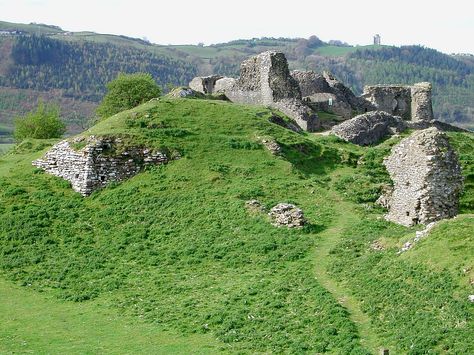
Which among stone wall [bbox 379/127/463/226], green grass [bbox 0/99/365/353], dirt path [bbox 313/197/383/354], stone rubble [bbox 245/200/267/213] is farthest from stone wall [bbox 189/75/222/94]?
stone wall [bbox 379/127/463/226]

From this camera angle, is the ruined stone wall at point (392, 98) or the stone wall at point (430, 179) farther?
the ruined stone wall at point (392, 98)

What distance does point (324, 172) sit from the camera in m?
44.3

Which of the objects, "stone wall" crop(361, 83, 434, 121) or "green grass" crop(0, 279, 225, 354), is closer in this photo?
"green grass" crop(0, 279, 225, 354)

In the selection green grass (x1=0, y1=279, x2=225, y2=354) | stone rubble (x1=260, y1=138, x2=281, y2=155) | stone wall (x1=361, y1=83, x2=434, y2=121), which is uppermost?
stone wall (x1=361, y1=83, x2=434, y2=121)

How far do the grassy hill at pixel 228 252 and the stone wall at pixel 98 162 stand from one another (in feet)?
2.05

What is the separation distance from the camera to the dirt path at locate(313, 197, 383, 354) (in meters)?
24.0

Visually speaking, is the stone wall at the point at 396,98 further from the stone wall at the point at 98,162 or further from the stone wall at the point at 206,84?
the stone wall at the point at 98,162

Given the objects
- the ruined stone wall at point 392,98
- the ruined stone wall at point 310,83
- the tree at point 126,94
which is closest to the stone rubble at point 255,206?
the tree at point 126,94

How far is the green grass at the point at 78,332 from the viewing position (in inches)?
993

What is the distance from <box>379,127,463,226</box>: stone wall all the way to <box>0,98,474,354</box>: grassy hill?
1.23m

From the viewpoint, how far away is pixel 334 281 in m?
29.0

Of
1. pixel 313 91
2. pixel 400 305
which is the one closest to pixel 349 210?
pixel 400 305

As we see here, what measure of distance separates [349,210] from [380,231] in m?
4.72

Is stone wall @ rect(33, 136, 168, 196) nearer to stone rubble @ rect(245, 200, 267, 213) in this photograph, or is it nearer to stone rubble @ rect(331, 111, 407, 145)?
stone rubble @ rect(245, 200, 267, 213)
